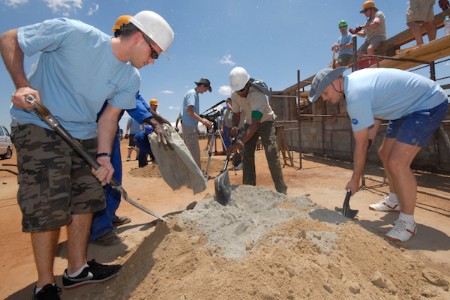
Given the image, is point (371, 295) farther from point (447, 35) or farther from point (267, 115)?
point (447, 35)

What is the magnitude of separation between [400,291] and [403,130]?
4.60ft

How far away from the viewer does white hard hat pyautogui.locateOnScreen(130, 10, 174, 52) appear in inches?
71.9

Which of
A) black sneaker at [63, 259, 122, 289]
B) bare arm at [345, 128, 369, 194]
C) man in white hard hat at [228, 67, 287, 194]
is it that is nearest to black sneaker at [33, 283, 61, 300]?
black sneaker at [63, 259, 122, 289]

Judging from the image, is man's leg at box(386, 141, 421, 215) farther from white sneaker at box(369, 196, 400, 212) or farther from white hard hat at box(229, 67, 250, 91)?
white hard hat at box(229, 67, 250, 91)

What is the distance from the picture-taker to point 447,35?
360cm

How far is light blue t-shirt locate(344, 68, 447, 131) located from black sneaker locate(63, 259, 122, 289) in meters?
2.21

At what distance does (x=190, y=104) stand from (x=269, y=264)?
3929 millimetres

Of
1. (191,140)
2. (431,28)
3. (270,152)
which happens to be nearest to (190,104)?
(191,140)

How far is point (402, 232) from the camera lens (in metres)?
2.48

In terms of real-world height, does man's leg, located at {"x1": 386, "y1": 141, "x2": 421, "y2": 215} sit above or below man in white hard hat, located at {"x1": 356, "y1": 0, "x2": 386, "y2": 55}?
below

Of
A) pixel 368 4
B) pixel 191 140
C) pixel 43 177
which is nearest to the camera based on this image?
pixel 43 177

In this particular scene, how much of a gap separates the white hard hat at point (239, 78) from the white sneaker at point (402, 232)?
7.37 feet

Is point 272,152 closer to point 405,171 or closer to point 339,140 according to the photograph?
point 405,171

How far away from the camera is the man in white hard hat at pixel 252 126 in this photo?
11.6ft
